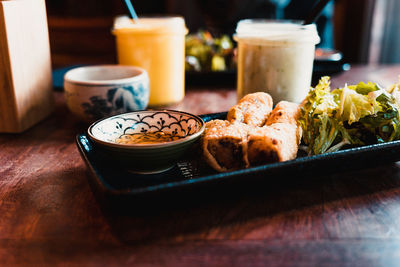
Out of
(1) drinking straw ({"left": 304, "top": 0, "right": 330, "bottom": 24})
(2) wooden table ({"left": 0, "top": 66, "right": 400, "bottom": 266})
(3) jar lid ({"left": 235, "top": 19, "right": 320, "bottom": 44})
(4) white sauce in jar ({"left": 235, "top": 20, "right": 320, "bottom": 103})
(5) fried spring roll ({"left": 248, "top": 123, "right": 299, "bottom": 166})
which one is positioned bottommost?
(2) wooden table ({"left": 0, "top": 66, "right": 400, "bottom": 266})

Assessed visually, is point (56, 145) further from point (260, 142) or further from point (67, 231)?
point (260, 142)

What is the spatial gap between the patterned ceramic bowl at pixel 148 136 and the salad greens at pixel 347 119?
0.27 metres

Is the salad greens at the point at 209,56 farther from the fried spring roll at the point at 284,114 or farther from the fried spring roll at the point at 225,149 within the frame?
the fried spring roll at the point at 225,149

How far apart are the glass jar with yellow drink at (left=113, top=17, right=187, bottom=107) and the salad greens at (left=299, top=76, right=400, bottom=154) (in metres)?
0.57

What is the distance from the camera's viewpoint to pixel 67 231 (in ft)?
2.04

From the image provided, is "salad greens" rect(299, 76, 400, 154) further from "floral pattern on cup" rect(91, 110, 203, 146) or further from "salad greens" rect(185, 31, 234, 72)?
"salad greens" rect(185, 31, 234, 72)

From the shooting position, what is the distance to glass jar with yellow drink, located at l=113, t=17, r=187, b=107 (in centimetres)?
127

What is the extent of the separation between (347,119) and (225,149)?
1.14ft

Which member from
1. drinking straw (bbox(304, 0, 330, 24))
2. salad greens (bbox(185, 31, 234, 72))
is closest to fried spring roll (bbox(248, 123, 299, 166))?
drinking straw (bbox(304, 0, 330, 24))

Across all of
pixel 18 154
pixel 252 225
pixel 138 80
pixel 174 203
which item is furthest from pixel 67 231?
pixel 138 80

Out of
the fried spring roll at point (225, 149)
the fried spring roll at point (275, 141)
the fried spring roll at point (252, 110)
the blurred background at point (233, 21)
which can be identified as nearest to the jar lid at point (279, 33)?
the fried spring roll at point (252, 110)

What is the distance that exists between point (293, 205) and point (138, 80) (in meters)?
0.63

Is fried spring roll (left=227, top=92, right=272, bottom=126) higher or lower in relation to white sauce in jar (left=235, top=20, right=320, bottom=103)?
lower

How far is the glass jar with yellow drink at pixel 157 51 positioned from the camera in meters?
1.27
